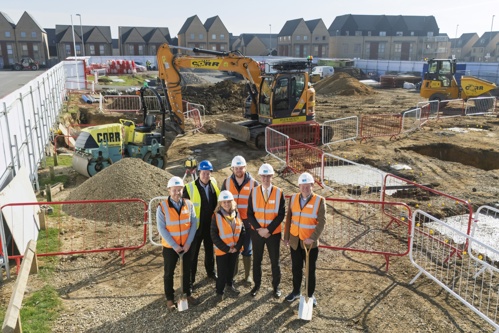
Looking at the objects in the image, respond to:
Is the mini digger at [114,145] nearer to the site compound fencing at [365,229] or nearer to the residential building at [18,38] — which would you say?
the site compound fencing at [365,229]

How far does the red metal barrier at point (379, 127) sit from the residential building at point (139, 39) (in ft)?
198

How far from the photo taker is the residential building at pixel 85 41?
235ft

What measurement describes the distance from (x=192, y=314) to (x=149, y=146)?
356 inches

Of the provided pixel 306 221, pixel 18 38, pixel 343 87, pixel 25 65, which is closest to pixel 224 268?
pixel 306 221

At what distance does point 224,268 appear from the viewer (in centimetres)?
622

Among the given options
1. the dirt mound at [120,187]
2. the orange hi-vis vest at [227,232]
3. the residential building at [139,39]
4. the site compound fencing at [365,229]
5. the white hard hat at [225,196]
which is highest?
the residential building at [139,39]

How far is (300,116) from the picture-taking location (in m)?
16.7

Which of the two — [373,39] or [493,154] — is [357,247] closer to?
[493,154]

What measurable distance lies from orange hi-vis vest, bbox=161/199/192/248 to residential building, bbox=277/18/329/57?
8210 cm

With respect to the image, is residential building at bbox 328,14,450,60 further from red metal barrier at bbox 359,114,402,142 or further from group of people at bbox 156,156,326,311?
group of people at bbox 156,156,326,311

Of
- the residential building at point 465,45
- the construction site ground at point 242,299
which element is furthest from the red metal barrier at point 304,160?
A: the residential building at point 465,45

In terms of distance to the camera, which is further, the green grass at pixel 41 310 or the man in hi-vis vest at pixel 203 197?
the man in hi-vis vest at pixel 203 197

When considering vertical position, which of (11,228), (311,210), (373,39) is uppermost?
(373,39)

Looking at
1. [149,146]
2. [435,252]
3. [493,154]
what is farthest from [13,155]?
[493,154]
